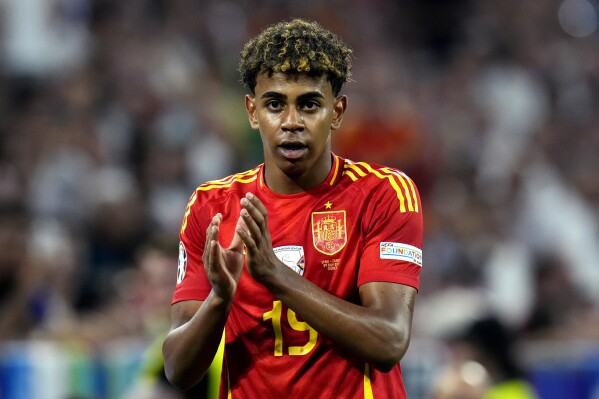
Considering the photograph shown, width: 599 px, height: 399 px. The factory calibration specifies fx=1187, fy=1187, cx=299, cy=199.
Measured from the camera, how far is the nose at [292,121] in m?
4.20

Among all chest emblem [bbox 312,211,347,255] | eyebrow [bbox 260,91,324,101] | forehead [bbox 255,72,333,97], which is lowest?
chest emblem [bbox 312,211,347,255]

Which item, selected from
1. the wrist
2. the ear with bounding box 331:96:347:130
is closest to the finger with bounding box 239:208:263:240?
the wrist

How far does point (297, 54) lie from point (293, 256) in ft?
2.38

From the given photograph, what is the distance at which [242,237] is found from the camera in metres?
3.87

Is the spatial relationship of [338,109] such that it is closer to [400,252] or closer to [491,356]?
[400,252]

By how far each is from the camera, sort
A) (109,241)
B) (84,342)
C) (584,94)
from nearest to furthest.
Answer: (84,342)
(109,241)
(584,94)

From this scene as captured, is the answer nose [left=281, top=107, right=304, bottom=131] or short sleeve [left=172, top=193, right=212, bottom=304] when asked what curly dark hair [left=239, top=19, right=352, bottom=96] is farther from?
short sleeve [left=172, top=193, right=212, bottom=304]

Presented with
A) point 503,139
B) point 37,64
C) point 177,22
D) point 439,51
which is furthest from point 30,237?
point 439,51

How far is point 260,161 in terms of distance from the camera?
1187cm

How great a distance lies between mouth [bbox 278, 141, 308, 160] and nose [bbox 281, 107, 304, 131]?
7 centimetres

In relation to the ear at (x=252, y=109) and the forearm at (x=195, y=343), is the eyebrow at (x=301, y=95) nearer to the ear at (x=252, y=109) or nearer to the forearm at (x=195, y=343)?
the ear at (x=252, y=109)

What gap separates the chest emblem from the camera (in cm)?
430

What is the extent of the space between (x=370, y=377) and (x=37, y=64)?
8084mm

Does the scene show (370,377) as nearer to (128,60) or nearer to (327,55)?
(327,55)
